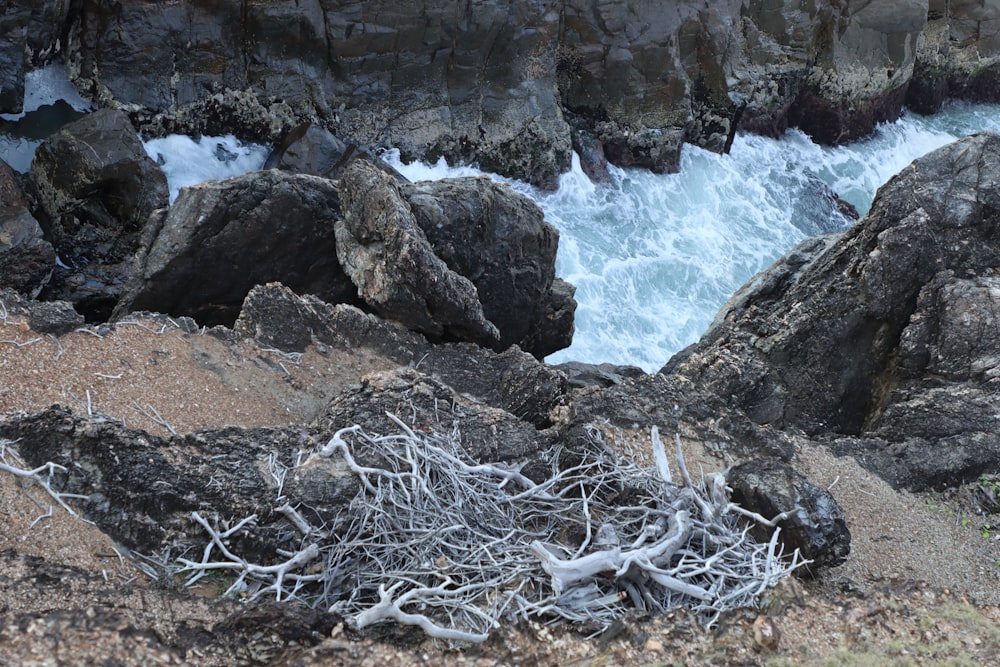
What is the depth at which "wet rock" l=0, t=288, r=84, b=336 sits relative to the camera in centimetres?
791

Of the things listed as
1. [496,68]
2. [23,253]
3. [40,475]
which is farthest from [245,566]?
[496,68]

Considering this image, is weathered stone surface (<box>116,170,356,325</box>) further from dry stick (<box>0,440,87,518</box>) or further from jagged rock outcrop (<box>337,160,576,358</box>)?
dry stick (<box>0,440,87,518</box>)

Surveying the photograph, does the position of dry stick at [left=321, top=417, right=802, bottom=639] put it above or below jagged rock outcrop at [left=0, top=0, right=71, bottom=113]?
below

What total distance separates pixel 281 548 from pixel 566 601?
6.92 ft

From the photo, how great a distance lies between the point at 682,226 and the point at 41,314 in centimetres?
1549

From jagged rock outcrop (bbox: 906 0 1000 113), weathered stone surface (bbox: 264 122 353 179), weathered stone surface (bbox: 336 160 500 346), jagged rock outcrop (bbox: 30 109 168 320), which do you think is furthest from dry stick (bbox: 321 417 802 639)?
jagged rock outcrop (bbox: 906 0 1000 113)

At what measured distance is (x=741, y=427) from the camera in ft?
28.4

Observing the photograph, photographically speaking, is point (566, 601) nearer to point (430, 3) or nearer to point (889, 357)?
point (889, 357)

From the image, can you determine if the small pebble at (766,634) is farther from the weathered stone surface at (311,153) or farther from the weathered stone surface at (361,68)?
the weathered stone surface at (361,68)

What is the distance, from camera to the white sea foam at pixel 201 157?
17516mm

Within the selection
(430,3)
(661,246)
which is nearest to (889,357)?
(661,246)

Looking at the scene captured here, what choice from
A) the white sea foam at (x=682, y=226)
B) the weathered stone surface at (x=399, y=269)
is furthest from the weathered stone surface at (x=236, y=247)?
the white sea foam at (x=682, y=226)

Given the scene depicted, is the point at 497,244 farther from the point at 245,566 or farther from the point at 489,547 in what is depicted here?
the point at 245,566

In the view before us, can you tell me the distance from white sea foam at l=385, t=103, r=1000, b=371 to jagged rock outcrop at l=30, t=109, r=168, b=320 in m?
5.38
